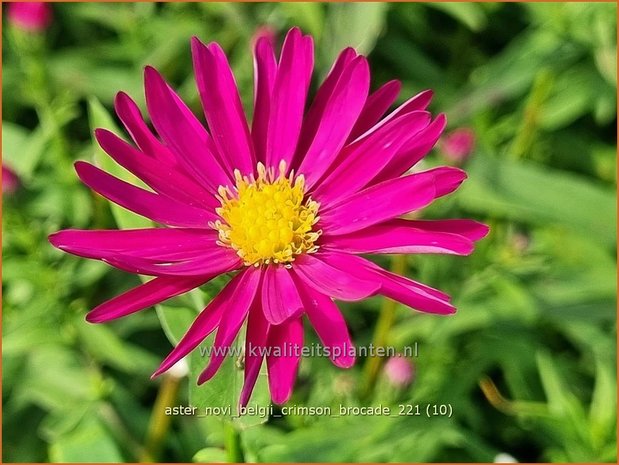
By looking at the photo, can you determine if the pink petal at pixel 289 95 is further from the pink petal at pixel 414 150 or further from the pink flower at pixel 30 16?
the pink flower at pixel 30 16

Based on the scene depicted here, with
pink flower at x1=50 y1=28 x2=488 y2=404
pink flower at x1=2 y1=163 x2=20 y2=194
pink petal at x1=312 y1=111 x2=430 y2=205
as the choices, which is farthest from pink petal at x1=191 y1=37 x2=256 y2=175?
pink flower at x1=2 y1=163 x2=20 y2=194

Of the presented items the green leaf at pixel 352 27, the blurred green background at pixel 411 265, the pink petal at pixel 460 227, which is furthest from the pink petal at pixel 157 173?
the green leaf at pixel 352 27

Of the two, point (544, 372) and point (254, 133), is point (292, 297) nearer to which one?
point (254, 133)

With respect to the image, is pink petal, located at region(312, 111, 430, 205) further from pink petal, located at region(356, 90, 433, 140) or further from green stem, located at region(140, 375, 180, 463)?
green stem, located at region(140, 375, 180, 463)

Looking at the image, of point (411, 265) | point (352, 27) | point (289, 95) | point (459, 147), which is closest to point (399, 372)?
point (411, 265)

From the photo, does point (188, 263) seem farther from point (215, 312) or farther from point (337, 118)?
point (337, 118)

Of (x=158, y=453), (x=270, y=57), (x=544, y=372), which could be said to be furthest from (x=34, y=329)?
(x=544, y=372)
